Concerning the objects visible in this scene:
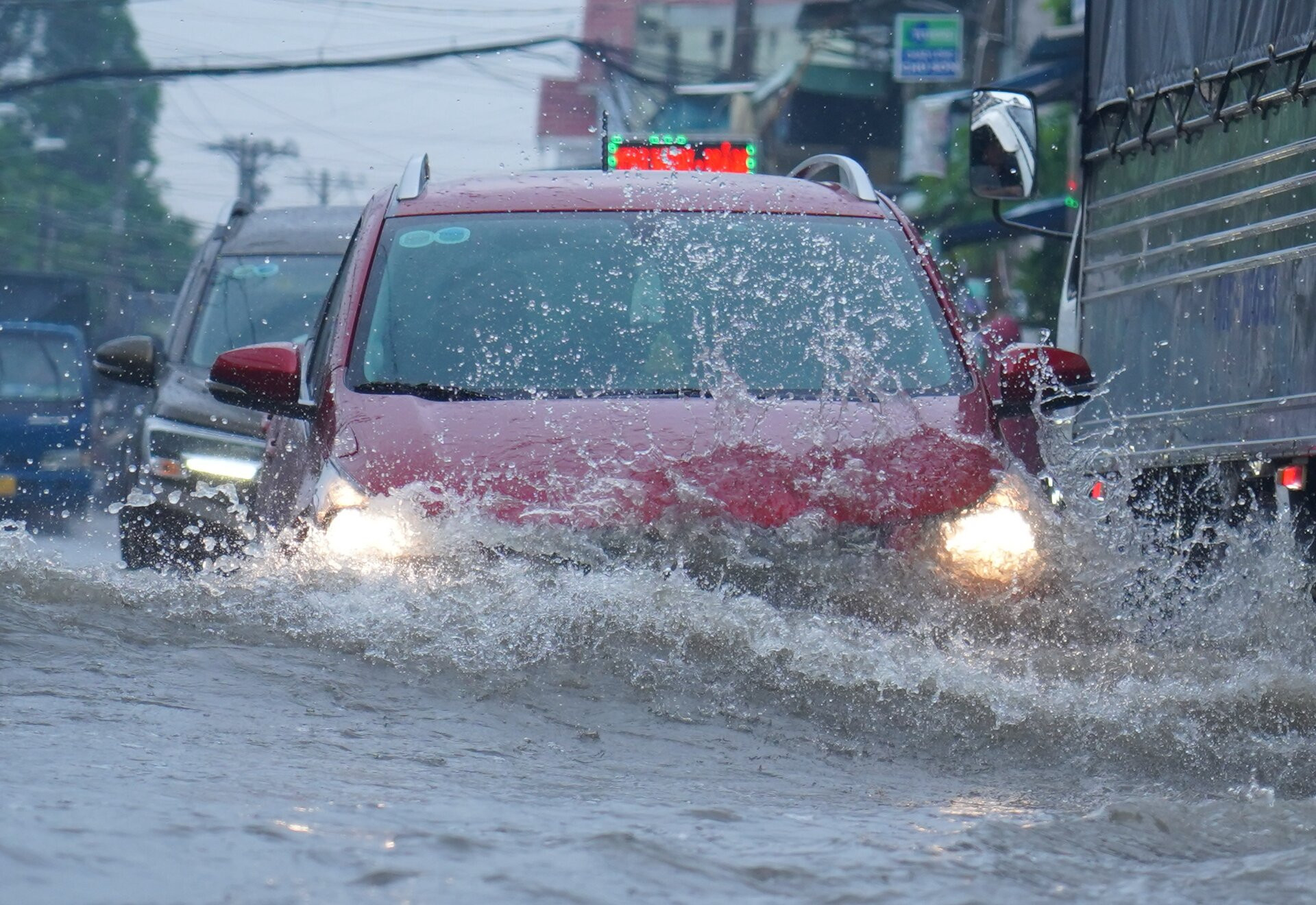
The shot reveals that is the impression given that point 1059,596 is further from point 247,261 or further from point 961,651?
point 247,261

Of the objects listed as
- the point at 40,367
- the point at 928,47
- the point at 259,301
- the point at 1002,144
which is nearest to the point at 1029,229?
the point at 1002,144

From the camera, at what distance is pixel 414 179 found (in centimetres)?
630

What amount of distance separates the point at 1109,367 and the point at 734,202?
236 centimetres

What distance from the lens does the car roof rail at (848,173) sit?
639 cm

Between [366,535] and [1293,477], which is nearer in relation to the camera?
[366,535]

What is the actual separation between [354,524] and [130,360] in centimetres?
374

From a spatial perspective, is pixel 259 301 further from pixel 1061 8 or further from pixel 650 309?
pixel 1061 8

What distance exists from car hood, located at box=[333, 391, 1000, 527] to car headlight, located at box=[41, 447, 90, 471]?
13034 millimetres

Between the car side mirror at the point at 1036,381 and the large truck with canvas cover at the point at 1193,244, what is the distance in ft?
2.35

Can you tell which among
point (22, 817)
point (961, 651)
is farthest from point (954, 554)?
point (22, 817)

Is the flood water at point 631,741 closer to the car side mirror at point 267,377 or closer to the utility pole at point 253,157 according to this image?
the car side mirror at point 267,377

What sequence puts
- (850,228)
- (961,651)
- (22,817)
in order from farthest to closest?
(850,228), (961,651), (22,817)

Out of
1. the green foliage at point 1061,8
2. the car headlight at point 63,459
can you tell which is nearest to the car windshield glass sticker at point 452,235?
the car headlight at point 63,459

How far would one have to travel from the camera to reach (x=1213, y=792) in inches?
160
